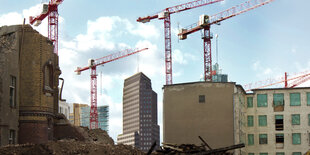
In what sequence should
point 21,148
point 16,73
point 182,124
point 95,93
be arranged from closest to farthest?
point 21,148, point 16,73, point 182,124, point 95,93

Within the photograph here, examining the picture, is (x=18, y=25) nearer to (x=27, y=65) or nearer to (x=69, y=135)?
(x=27, y=65)

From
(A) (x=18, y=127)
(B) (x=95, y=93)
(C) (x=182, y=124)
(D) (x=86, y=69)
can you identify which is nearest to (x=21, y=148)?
(A) (x=18, y=127)

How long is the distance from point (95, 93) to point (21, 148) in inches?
4700

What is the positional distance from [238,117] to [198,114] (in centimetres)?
513

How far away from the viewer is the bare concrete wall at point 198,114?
5672 centimetres

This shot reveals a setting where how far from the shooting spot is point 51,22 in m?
99.3

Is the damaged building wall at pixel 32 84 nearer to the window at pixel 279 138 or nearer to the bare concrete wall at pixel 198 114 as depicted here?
the bare concrete wall at pixel 198 114

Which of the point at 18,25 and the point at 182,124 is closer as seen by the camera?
the point at 18,25

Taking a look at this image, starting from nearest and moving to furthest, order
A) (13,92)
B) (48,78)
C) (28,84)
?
(13,92), (28,84), (48,78)

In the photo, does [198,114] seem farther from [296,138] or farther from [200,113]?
[296,138]

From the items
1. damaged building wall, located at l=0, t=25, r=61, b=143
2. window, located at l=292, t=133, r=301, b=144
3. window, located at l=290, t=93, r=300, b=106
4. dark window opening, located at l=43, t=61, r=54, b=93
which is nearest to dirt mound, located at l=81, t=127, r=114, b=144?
damaged building wall, located at l=0, t=25, r=61, b=143

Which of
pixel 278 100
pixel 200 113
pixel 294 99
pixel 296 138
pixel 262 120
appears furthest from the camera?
pixel 262 120

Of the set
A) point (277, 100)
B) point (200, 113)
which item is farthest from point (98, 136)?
point (277, 100)

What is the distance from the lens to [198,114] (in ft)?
190
